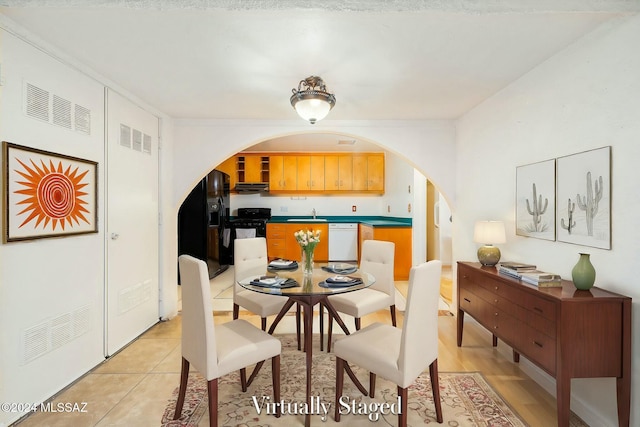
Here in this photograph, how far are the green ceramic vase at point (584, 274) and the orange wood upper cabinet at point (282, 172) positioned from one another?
18.3 ft

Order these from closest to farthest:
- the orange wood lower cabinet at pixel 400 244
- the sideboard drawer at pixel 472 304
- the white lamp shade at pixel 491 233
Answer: the sideboard drawer at pixel 472 304
the white lamp shade at pixel 491 233
the orange wood lower cabinet at pixel 400 244

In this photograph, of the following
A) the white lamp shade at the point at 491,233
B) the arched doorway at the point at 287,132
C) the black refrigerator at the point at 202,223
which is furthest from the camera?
the black refrigerator at the point at 202,223

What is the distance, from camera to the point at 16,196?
1.88m

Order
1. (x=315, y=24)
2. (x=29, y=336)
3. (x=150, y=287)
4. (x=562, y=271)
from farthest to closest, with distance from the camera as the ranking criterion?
(x=150, y=287) < (x=562, y=271) < (x=29, y=336) < (x=315, y=24)

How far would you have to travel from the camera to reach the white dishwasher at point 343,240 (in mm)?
6660

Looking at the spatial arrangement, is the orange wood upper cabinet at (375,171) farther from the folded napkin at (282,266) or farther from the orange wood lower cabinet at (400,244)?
the folded napkin at (282,266)

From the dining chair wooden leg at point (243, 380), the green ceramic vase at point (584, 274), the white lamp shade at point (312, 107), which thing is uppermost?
the white lamp shade at point (312, 107)

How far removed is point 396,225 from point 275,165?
10.0ft

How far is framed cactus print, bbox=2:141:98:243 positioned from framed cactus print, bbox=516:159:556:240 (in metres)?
3.52

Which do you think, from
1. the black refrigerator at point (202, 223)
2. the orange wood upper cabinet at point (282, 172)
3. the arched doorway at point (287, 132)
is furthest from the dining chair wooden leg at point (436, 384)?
the orange wood upper cabinet at point (282, 172)

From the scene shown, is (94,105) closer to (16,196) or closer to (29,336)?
(16,196)

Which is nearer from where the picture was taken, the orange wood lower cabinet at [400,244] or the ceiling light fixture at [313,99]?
the ceiling light fixture at [313,99]

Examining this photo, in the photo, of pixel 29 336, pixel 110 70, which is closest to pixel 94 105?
pixel 110 70

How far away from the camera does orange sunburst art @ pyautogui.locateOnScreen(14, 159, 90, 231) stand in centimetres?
195
